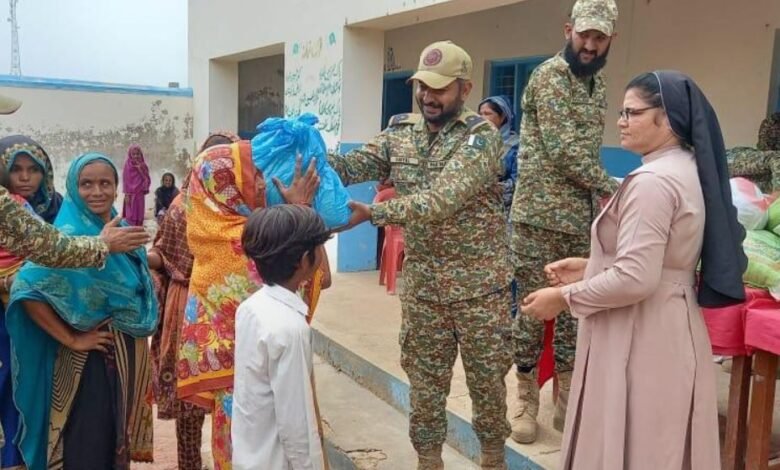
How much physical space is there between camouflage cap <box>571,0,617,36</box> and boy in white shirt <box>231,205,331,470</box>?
1747 millimetres

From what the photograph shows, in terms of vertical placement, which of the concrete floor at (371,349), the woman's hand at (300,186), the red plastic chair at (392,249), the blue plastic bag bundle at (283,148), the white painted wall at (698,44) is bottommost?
the concrete floor at (371,349)

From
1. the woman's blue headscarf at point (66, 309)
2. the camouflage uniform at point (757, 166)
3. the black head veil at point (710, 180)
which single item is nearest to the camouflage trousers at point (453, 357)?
the black head veil at point (710, 180)

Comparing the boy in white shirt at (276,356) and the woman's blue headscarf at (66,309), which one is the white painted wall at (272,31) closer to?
the woman's blue headscarf at (66,309)

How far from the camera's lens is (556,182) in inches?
126

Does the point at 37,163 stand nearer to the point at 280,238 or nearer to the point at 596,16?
the point at 280,238

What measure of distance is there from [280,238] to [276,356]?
0.33 meters

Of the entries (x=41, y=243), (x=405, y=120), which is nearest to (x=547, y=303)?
(x=405, y=120)

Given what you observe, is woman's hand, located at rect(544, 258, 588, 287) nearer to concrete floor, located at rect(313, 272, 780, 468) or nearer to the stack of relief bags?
the stack of relief bags

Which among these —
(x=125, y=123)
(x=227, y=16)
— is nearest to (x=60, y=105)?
(x=125, y=123)

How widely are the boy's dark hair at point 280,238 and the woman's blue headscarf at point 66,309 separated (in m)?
0.93

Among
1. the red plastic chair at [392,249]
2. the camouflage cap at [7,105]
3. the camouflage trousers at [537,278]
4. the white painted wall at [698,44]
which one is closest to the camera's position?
the camouflage cap at [7,105]

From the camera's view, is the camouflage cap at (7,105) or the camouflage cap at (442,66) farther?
the camouflage cap at (442,66)

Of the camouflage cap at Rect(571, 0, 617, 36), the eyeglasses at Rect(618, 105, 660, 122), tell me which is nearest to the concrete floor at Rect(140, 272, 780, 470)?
the eyeglasses at Rect(618, 105, 660, 122)

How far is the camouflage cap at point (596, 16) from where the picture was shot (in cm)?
299
